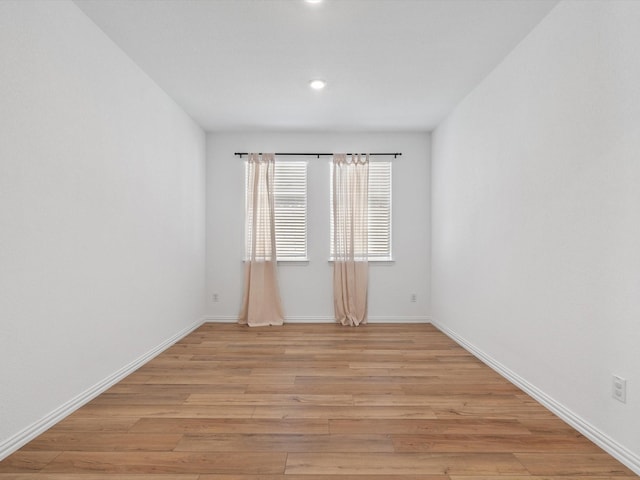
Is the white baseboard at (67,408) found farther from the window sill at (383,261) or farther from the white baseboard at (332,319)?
the window sill at (383,261)

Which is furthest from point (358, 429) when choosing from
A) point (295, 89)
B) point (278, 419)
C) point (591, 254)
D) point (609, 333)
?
point (295, 89)

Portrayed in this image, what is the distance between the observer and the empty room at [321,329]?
6.08 feet

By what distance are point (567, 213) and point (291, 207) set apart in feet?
11.3

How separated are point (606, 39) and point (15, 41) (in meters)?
3.15

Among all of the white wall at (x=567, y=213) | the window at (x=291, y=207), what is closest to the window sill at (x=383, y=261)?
the window at (x=291, y=207)

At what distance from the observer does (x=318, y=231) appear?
507 cm

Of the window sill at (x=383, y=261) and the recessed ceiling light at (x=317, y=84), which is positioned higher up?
the recessed ceiling light at (x=317, y=84)

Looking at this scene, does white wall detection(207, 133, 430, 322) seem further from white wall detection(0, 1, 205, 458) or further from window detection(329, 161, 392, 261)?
white wall detection(0, 1, 205, 458)

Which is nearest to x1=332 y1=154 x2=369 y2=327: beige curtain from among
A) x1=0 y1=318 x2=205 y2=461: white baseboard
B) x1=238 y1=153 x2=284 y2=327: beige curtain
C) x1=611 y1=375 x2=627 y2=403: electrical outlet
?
x1=238 y1=153 x2=284 y2=327: beige curtain

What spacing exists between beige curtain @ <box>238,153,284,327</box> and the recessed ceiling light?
156 centimetres

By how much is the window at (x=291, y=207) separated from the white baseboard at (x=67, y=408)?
7.08 ft

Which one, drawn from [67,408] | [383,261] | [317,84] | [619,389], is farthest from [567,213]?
[67,408]

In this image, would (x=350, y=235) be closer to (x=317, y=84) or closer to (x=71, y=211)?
(x=317, y=84)

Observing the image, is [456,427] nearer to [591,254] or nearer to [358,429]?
[358,429]
